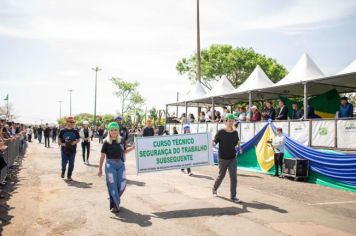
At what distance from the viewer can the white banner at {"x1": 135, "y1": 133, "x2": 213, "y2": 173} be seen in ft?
30.4

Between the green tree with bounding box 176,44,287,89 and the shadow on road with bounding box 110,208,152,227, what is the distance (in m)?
41.2

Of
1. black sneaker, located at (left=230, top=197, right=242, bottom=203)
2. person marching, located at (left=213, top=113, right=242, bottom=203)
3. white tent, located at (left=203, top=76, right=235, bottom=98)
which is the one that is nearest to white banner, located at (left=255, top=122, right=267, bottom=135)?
white tent, located at (left=203, top=76, right=235, bottom=98)

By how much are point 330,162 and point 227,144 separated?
5071 mm

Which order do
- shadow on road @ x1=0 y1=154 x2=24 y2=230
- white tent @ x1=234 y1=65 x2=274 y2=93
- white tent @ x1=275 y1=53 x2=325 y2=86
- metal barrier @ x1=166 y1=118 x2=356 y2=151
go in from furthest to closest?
white tent @ x1=234 y1=65 x2=274 y2=93 → white tent @ x1=275 y1=53 x2=325 y2=86 → metal barrier @ x1=166 y1=118 x2=356 y2=151 → shadow on road @ x1=0 y1=154 x2=24 y2=230

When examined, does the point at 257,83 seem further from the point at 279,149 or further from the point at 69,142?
the point at 69,142

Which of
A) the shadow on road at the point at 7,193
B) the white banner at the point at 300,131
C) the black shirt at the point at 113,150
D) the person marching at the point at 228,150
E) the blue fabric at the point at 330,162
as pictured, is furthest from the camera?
the white banner at the point at 300,131

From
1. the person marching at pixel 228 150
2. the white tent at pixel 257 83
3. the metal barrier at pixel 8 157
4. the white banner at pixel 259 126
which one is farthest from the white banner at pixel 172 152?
the white tent at pixel 257 83

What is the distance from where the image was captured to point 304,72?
1638 cm

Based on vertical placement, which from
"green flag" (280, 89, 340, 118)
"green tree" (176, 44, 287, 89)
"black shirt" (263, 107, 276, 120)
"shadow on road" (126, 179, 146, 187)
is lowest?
"shadow on road" (126, 179, 146, 187)

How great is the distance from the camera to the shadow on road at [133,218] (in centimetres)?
658

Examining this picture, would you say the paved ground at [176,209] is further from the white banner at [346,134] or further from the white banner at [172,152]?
the white banner at [346,134]

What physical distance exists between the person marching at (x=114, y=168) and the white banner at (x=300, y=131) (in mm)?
9233

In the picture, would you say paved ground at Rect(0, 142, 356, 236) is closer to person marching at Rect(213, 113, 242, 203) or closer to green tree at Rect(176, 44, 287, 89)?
person marching at Rect(213, 113, 242, 203)

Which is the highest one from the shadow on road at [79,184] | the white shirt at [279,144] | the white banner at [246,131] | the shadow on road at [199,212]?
the white banner at [246,131]
